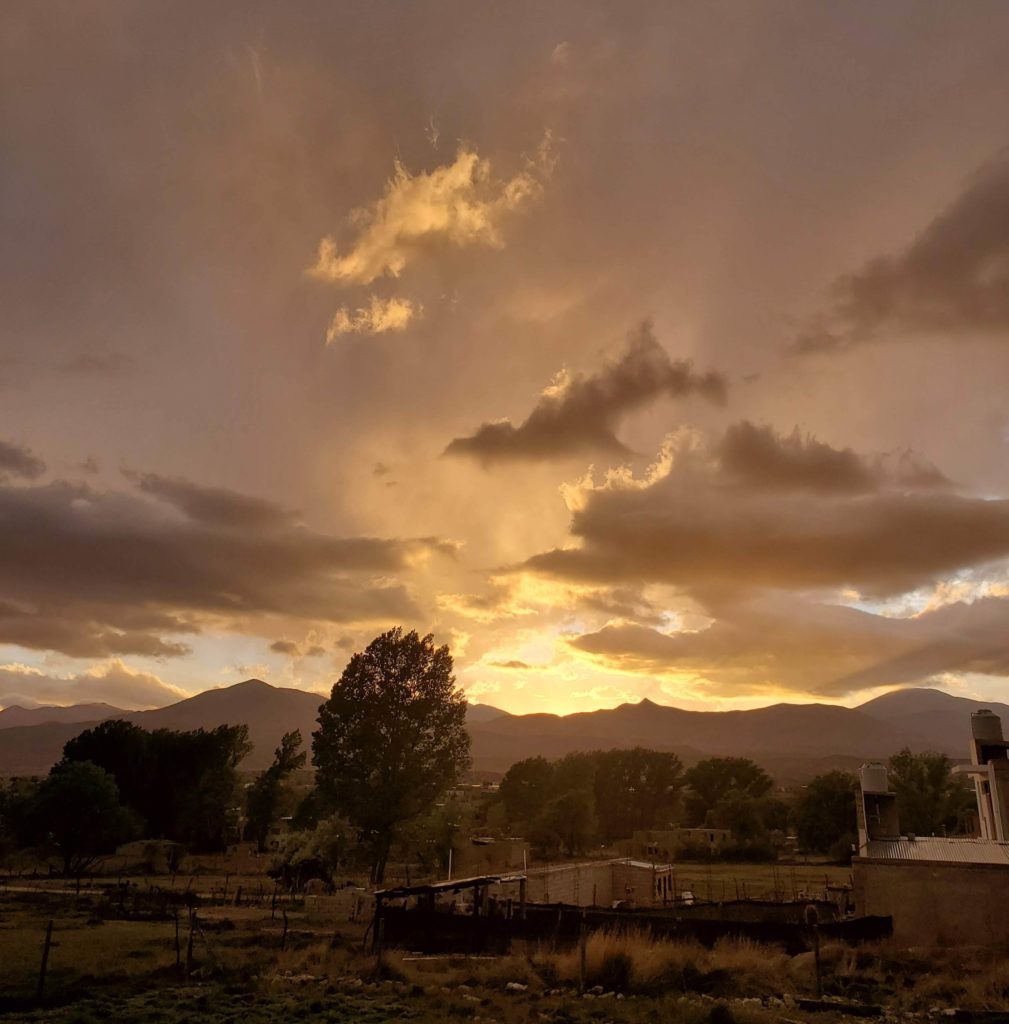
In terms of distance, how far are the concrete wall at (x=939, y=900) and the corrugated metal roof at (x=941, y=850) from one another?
0.57 m

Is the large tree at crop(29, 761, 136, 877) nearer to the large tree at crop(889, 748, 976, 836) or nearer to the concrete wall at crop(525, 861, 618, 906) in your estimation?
the concrete wall at crop(525, 861, 618, 906)

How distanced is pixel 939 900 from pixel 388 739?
33.5m

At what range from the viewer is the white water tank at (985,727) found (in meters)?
43.4

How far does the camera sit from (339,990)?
22828mm

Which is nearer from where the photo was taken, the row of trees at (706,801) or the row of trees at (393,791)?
the row of trees at (393,791)

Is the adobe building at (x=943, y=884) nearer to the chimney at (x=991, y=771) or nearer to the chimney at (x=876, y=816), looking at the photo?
the chimney at (x=991, y=771)

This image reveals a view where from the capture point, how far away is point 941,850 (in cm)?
3566

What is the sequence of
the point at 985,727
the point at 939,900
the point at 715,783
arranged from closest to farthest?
the point at 939,900, the point at 985,727, the point at 715,783

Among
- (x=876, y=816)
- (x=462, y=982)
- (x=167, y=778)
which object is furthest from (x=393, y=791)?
(x=167, y=778)

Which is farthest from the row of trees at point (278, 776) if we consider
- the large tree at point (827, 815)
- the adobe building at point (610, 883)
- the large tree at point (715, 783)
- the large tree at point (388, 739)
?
the large tree at point (715, 783)

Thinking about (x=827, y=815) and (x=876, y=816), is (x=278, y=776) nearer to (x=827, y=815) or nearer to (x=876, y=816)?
(x=827, y=815)

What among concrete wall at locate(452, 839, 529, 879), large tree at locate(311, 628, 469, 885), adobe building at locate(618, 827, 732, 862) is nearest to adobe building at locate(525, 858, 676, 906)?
large tree at locate(311, 628, 469, 885)

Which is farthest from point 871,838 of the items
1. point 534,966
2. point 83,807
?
point 83,807

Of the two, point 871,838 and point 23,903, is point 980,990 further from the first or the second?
point 23,903
